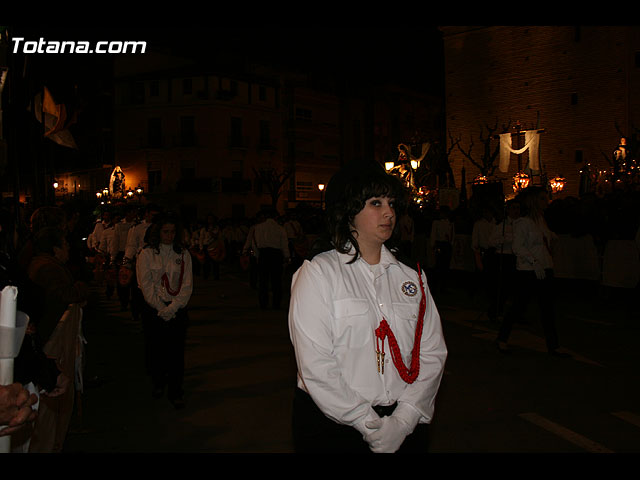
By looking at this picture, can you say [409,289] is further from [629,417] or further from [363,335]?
[629,417]

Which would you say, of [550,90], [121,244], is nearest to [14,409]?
[121,244]

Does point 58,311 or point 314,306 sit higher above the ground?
point 314,306

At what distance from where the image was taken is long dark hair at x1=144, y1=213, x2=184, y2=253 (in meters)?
6.23

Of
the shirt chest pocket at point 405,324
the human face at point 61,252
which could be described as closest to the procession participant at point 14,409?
the shirt chest pocket at point 405,324

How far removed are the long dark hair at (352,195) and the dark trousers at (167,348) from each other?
3674 millimetres

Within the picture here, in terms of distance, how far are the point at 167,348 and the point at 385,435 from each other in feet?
13.3

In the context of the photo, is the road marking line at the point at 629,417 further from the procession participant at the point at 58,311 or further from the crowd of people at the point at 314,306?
the procession participant at the point at 58,311

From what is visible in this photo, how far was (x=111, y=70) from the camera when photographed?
175 ft

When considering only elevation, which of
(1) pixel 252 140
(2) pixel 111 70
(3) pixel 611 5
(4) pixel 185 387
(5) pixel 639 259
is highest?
(2) pixel 111 70

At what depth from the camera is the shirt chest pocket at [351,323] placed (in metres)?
2.58

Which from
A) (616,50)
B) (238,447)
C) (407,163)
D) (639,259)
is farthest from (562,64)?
(238,447)

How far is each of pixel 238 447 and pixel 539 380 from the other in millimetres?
3472

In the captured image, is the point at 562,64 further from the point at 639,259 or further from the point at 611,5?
the point at 611,5

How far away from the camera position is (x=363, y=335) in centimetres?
258
